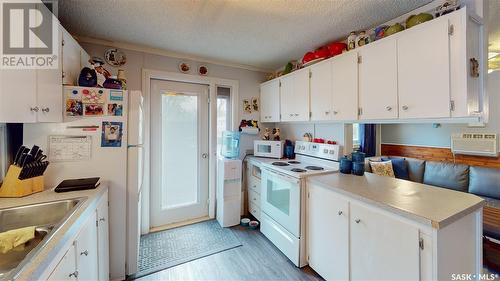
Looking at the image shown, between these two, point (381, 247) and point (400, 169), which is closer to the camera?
point (381, 247)

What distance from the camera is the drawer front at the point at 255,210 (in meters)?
2.86

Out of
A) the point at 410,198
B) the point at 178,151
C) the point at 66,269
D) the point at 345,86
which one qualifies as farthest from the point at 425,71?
the point at 178,151

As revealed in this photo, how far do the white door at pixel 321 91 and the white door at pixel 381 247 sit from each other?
1.08m

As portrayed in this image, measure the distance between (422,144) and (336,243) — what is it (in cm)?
280

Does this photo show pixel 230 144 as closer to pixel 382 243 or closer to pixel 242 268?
pixel 242 268

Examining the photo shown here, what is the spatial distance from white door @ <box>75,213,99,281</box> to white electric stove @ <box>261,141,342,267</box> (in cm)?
163

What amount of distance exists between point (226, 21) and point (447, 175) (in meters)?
3.53

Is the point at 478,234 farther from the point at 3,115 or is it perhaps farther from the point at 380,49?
the point at 3,115

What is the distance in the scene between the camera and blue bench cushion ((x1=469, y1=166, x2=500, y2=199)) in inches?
101

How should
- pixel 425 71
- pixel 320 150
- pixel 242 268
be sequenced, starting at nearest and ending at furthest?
1. pixel 425 71
2. pixel 242 268
3. pixel 320 150

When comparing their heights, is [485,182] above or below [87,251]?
above

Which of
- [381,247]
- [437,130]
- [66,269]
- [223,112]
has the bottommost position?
[381,247]

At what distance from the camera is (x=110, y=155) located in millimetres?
1741

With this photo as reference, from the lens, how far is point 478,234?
1359 millimetres
